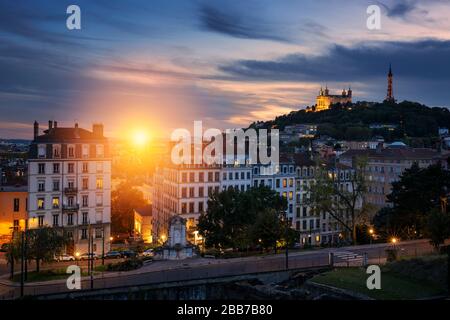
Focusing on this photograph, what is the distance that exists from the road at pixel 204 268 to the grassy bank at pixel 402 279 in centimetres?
442

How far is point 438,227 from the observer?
4322 centimetres

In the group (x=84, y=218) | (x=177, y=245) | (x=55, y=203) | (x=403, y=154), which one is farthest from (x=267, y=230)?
(x=403, y=154)

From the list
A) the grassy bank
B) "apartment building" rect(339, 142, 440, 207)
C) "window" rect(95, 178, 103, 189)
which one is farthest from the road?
"apartment building" rect(339, 142, 440, 207)

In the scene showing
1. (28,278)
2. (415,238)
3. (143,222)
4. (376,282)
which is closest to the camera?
(376,282)

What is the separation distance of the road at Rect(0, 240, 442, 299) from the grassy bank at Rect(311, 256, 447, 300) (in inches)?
174

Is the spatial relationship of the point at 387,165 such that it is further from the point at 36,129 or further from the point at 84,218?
the point at 36,129

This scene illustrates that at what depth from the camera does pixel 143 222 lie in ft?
274

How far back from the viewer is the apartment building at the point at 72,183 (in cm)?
5369

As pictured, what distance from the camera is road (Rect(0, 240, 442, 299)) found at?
33.3 metres

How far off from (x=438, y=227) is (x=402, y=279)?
11.0 meters
